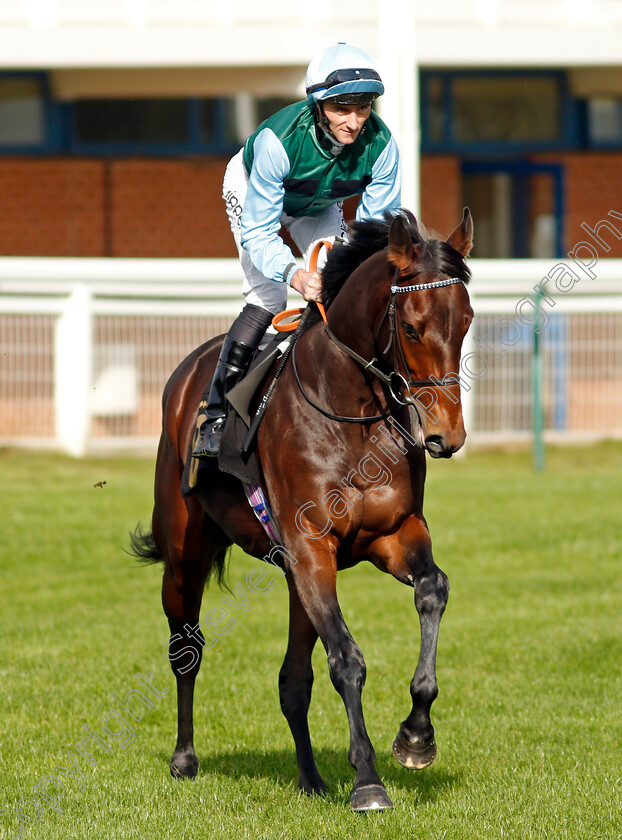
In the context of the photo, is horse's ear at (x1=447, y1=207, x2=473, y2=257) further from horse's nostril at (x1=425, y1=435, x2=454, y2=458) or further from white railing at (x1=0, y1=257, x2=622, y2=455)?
white railing at (x1=0, y1=257, x2=622, y2=455)

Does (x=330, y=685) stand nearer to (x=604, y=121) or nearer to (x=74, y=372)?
(x=74, y=372)

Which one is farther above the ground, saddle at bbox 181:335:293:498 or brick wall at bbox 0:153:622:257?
brick wall at bbox 0:153:622:257

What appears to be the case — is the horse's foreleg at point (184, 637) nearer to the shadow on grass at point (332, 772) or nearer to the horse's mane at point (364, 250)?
the shadow on grass at point (332, 772)

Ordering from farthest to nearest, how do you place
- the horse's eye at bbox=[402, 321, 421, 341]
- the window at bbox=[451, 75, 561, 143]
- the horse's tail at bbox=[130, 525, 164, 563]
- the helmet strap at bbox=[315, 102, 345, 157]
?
1. the window at bbox=[451, 75, 561, 143]
2. the horse's tail at bbox=[130, 525, 164, 563]
3. the helmet strap at bbox=[315, 102, 345, 157]
4. the horse's eye at bbox=[402, 321, 421, 341]

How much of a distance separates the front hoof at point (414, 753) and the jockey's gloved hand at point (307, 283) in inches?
59.3

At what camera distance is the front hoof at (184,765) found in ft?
15.9

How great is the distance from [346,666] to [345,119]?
1.87m

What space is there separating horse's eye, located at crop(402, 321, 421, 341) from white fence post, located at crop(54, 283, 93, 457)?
902 centimetres

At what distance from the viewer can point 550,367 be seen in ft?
42.1

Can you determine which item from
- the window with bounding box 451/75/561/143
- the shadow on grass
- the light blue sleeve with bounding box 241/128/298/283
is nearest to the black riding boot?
→ the light blue sleeve with bounding box 241/128/298/283

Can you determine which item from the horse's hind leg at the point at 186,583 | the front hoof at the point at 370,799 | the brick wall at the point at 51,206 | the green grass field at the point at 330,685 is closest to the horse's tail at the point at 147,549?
the horse's hind leg at the point at 186,583

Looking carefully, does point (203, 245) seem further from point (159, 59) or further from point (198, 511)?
point (198, 511)

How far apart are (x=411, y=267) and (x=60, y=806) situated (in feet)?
7.44

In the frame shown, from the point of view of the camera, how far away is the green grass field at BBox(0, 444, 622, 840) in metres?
4.23
